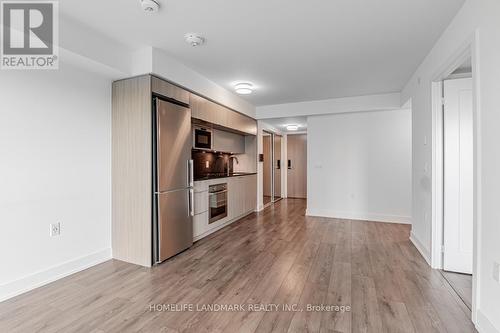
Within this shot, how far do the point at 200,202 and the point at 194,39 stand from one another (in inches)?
93.3

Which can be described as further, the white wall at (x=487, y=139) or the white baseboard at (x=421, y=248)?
the white baseboard at (x=421, y=248)

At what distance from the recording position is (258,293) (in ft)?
7.36

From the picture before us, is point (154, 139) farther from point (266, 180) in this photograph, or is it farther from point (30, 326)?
point (266, 180)

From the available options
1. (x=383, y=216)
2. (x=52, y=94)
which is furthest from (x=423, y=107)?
(x=52, y=94)

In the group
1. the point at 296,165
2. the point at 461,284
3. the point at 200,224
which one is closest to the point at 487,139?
the point at 461,284

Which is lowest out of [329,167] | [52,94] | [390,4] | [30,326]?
[30,326]

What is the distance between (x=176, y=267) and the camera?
282 cm

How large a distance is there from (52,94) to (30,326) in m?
2.19

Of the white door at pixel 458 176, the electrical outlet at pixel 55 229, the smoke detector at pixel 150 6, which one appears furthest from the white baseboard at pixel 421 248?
the electrical outlet at pixel 55 229

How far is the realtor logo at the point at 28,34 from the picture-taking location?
1.99 meters

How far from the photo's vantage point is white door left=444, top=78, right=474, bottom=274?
264 cm

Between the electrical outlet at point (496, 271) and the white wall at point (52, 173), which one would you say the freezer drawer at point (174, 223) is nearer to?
the white wall at point (52, 173)

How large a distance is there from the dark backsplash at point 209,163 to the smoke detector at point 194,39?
205 cm

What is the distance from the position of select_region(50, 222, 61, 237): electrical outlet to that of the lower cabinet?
65.7 inches
